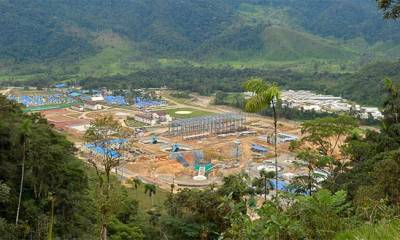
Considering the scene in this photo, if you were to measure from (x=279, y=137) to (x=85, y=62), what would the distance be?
67.1 metres

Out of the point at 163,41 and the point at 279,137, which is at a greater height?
the point at 163,41

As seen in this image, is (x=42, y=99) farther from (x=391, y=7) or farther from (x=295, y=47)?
(x=295, y=47)

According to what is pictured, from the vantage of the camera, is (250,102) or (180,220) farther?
A: (180,220)

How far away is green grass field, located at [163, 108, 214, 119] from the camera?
5228cm

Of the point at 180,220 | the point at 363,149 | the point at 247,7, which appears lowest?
the point at 180,220

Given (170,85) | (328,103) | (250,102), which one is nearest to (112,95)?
(170,85)

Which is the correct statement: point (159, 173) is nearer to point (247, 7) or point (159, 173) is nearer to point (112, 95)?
point (112, 95)

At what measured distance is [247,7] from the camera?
168 meters

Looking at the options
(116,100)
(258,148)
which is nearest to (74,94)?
(116,100)

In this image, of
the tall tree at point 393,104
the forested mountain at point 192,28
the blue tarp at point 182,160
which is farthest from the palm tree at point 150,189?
the forested mountain at point 192,28

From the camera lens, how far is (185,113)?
53594 millimetres

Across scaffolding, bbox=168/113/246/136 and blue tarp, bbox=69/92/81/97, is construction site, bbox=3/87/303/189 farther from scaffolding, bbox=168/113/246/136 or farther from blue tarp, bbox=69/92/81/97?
blue tarp, bbox=69/92/81/97

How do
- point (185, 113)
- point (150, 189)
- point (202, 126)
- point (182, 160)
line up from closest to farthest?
1. point (150, 189)
2. point (182, 160)
3. point (202, 126)
4. point (185, 113)

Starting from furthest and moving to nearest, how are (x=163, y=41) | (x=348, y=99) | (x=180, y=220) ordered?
(x=163, y=41)
(x=348, y=99)
(x=180, y=220)
